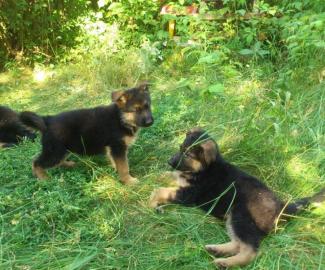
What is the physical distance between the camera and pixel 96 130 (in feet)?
16.6

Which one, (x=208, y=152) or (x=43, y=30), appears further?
(x=43, y=30)

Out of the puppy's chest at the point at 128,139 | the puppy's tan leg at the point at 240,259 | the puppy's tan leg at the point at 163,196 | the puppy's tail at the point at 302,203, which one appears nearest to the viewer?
the puppy's tan leg at the point at 240,259

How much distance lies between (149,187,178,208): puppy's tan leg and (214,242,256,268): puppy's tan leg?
921 millimetres

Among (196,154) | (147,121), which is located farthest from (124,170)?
(196,154)

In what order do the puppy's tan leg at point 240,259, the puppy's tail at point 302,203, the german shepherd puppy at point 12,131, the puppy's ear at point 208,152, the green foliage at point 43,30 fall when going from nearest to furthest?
the puppy's tan leg at point 240,259 < the puppy's tail at point 302,203 < the puppy's ear at point 208,152 < the german shepherd puppy at point 12,131 < the green foliage at point 43,30

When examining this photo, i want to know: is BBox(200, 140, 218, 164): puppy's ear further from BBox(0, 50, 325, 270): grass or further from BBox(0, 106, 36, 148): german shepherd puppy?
BBox(0, 106, 36, 148): german shepherd puppy

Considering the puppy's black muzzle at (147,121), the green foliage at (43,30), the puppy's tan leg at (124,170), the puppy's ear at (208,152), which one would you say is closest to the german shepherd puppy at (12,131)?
the puppy's tan leg at (124,170)

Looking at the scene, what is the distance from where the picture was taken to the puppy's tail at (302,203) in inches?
159

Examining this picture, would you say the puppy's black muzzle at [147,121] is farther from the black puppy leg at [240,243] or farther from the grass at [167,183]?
the black puppy leg at [240,243]

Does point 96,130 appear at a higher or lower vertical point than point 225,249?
higher

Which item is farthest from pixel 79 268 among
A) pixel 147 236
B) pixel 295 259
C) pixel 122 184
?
pixel 295 259

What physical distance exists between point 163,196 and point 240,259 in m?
1.08

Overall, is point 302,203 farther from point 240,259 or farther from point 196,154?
point 196,154

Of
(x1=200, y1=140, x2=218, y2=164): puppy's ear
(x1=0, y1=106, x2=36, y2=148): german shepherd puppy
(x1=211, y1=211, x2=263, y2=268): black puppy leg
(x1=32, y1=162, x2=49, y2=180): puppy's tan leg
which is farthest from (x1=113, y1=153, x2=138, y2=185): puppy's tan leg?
(x1=0, y1=106, x2=36, y2=148): german shepherd puppy
